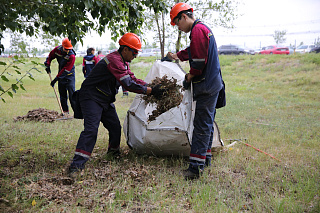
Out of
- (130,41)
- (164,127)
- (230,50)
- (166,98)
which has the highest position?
A: (130,41)

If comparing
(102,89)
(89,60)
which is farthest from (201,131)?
(89,60)

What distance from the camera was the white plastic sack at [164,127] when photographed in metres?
3.86

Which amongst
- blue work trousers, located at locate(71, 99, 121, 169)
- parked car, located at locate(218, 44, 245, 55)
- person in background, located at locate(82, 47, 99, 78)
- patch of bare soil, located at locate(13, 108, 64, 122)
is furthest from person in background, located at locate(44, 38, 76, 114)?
parked car, located at locate(218, 44, 245, 55)

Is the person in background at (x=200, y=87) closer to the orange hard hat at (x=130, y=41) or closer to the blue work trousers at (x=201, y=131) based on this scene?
the blue work trousers at (x=201, y=131)

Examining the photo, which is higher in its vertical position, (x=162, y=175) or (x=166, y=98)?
(x=166, y=98)

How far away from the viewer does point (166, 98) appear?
421 centimetres

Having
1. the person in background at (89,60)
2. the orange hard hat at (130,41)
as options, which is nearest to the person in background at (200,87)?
the orange hard hat at (130,41)

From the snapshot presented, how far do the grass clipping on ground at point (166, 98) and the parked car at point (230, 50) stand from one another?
27.7 metres

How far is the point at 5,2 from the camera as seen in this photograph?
378 cm

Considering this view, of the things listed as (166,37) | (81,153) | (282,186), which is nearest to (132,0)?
(81,153)

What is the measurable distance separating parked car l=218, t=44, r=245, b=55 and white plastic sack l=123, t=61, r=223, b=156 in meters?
27.5

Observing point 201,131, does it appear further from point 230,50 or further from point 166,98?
point 230,50

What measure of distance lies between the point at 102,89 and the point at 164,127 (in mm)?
1011

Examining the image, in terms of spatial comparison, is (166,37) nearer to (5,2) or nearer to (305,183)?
(5,2)
